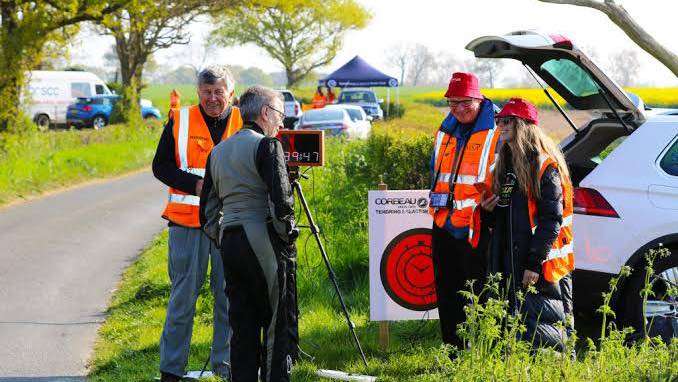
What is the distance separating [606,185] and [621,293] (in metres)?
0.76

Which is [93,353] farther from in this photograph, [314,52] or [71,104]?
[314,52]

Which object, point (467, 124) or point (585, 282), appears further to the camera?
point (585, 282)

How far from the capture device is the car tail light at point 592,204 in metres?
6.98

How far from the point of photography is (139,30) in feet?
104

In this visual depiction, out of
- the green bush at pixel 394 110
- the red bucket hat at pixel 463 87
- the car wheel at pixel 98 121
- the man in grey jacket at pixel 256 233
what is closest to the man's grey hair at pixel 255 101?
the man in grey jacket at pixel 256 233

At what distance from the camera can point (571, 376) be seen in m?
4.88

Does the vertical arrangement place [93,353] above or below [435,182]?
below

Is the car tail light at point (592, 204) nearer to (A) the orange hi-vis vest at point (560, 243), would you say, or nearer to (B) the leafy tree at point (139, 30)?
(A) the orange hi-vis vest at point (560, 243)

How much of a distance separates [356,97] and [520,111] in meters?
42.3

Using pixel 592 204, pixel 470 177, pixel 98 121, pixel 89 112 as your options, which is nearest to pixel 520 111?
pixel 470 177

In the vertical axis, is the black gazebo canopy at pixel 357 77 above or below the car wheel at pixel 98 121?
above

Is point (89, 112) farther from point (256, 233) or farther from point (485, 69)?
point (485, 69)

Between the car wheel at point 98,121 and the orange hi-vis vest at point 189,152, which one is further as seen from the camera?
the car wheel at point 98,121

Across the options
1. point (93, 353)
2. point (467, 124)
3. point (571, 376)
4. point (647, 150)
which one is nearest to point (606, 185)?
point (647, 150)
